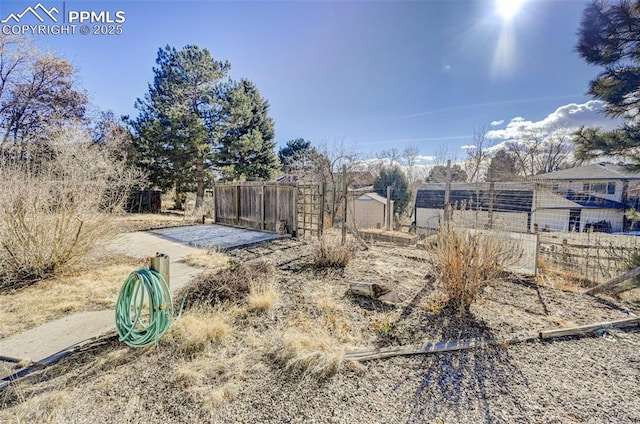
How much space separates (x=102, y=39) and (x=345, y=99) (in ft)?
27.8

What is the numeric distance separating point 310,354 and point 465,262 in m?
2.03

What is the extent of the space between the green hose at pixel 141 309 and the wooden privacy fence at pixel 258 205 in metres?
5.79

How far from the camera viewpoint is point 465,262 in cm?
309

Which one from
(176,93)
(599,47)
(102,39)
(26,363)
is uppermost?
(176,93)

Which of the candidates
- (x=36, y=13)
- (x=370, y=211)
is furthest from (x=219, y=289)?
(x=370, y=211)

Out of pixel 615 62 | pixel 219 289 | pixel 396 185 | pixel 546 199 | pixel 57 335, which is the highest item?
pixel 615 62

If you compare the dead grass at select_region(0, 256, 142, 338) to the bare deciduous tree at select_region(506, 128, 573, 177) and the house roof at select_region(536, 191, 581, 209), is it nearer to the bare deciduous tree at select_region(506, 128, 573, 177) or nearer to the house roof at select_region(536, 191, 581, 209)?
the house roof at select_region(536, 191, 581, 209)

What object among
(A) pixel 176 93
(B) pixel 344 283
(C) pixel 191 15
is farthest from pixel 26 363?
(A) pixel 176 93

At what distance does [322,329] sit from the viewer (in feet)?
9.04

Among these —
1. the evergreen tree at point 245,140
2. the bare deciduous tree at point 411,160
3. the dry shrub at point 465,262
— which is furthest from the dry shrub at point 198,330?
the bare deciduous tree at point 411,160

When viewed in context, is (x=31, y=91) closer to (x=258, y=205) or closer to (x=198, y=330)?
(x=258, y=205)

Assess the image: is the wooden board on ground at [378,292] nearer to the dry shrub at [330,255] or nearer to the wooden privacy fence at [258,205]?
the dry shrub at [330,255]

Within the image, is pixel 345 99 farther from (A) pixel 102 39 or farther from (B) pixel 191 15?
(A) pixel 102 39

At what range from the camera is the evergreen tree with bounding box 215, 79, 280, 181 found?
15.9 metres
